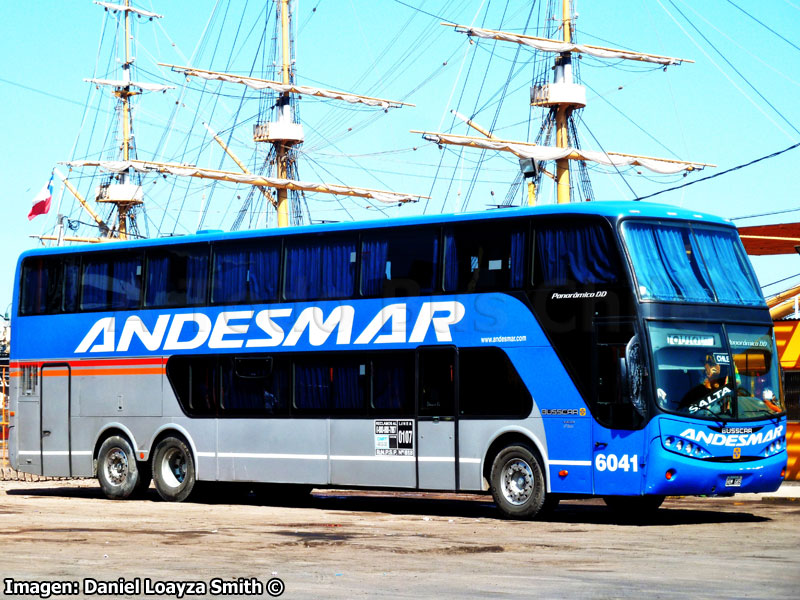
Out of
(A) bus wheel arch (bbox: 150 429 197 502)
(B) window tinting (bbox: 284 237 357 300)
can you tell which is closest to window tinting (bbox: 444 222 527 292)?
(B) window tinting (bbox: 284 237 357 300)

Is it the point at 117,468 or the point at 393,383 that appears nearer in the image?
the point at 393,383

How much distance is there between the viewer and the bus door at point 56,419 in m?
24.5

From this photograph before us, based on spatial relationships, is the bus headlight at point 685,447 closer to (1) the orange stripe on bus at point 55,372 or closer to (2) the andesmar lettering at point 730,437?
(2) the andesmar lettering at point 730,437

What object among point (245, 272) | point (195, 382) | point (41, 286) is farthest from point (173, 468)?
point (41, 286)

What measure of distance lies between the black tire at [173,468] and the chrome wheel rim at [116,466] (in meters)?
0.76

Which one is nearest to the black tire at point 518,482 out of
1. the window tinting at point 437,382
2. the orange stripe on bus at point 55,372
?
the window tinting at point 437,382

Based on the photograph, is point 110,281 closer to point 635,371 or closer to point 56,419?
point 56,419

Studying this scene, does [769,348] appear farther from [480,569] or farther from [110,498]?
[110,498]

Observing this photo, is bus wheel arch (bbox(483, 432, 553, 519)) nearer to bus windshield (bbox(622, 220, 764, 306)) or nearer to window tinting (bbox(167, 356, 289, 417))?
bus windshield (bbox(622, 220, 764, 306))

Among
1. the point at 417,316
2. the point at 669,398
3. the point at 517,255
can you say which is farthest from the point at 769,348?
the point at 417,316

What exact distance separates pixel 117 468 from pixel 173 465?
124cm

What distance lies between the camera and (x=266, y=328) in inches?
853

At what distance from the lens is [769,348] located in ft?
61.7

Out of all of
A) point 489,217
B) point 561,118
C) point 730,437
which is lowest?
point 730,437
